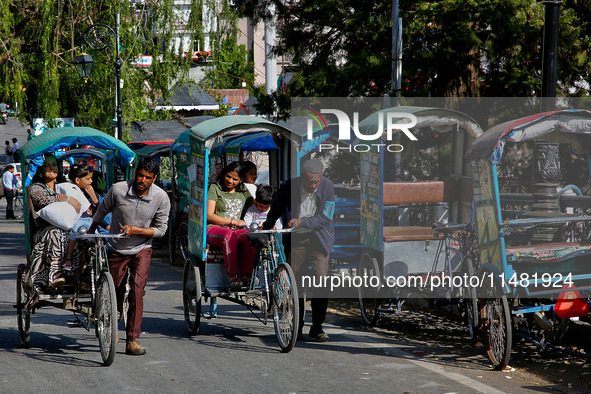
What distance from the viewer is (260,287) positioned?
7.29 m

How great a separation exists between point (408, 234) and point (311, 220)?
5.37ft

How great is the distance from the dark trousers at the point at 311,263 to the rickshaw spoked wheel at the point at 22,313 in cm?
274

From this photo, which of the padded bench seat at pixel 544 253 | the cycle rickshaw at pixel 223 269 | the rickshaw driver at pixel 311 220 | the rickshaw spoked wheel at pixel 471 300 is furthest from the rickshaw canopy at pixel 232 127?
the padded bench seat at pixel 544 253

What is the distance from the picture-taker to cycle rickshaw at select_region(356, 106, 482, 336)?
7.55 metres

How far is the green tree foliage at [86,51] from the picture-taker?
74.1 ft

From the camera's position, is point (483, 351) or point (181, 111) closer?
point (483, 351)

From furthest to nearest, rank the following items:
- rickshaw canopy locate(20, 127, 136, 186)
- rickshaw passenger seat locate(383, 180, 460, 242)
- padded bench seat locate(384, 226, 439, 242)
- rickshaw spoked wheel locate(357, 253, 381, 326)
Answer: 1. rickshaw passenger seat locate(383, 180, 460, 242)
2. rickshaw canopy locate(20, 127, 136, 186)
3. padded bench seat locate(384, 226, 439, 242)
4. rickshaw spoked wheel locate(357, 253, 381, 326)

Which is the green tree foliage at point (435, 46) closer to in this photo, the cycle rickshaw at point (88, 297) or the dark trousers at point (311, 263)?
the dark trousers at point (311, 263)

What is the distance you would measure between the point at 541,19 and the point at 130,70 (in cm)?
1521

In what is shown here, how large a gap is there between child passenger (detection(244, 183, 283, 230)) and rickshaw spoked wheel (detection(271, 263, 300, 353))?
118 cm

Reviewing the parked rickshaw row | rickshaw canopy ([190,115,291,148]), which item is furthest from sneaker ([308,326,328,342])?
rickshaw canopy ([190,115,291,148])

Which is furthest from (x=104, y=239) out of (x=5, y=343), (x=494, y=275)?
(x=494, y=275)

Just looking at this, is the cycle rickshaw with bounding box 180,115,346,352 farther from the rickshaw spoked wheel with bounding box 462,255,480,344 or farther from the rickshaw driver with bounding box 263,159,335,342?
the rickshaw spoked wheel with bounding box 462,255,480,344

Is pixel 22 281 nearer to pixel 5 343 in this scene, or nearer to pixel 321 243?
pixel 5 343
